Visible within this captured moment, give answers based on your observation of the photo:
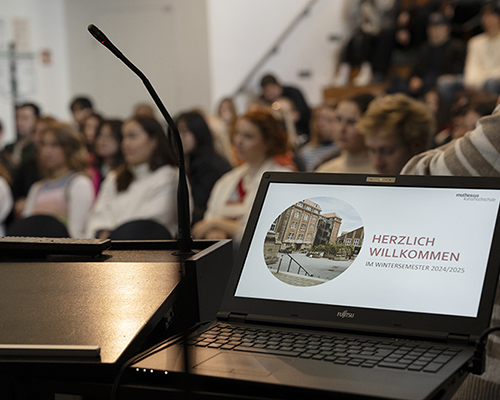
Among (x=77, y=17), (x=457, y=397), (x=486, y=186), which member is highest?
(x=77, y=17)

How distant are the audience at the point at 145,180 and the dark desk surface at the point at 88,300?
2.05 meters

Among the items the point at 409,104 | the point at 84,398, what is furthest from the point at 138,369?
the point at 409,104

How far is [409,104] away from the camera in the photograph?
254cm

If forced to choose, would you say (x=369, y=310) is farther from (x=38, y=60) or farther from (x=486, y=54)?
(x=38, y=60)

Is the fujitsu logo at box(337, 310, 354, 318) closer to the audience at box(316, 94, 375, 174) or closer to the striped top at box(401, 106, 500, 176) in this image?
the striped top at box(401, 106, 500, 176)

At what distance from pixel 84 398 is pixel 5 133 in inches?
271

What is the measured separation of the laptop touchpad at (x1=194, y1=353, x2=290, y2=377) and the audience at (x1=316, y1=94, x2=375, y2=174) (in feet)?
7.64

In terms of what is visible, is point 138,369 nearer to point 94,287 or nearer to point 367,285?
point 94,287

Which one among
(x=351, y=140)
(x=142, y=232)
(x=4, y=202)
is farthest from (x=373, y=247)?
(x=4, y=202)

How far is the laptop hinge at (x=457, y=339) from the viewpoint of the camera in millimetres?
861

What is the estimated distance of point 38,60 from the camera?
778 cm

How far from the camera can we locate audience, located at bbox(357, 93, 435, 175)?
251 centimetres

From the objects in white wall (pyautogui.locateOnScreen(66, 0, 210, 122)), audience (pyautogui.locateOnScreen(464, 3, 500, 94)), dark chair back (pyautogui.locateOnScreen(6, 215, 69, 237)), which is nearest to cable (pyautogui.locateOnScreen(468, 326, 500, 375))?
dark chair back (pyautogui.locateOnScreen(6, 215, 69, 237))

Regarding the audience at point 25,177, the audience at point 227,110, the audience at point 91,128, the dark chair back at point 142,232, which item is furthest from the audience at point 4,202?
the audience at point 227,110
